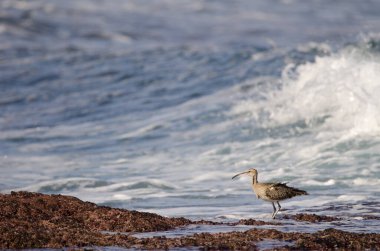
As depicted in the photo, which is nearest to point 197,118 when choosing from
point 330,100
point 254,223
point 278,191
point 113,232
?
point 330,100

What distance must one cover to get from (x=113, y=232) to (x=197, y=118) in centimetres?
1276

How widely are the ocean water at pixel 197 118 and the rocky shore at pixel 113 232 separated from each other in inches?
43.5

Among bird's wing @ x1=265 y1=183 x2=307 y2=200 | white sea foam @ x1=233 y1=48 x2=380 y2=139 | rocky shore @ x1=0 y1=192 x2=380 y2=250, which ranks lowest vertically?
rocky shore @ x1=0 y1=192 x2=380 y2=250

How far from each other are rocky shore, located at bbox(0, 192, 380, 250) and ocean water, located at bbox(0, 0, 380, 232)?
3.62 feet

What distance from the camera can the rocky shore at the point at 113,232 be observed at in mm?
8805

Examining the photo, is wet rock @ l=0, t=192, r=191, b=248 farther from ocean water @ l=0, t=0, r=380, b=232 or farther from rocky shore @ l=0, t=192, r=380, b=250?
ocean water @ l=0, t=0, r=380, b=232

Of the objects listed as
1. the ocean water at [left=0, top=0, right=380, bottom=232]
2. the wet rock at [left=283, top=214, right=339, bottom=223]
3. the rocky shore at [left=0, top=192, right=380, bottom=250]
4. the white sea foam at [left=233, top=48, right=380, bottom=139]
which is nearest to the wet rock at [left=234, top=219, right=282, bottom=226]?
the rocky shore at [left=0, top=192, right=380, bottom=250]

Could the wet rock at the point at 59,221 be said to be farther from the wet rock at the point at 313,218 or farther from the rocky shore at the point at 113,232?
the wet rock at the point at 313,218

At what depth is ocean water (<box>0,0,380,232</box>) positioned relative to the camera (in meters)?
14.2

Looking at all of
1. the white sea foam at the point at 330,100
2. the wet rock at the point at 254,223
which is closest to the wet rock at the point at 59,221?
the wet rock at the point at 254,223

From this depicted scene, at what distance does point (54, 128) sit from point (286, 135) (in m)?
6.14

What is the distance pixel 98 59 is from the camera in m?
34.7

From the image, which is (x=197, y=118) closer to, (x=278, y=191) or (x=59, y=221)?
(x=278, y=191)

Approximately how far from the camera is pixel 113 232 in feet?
31.7
